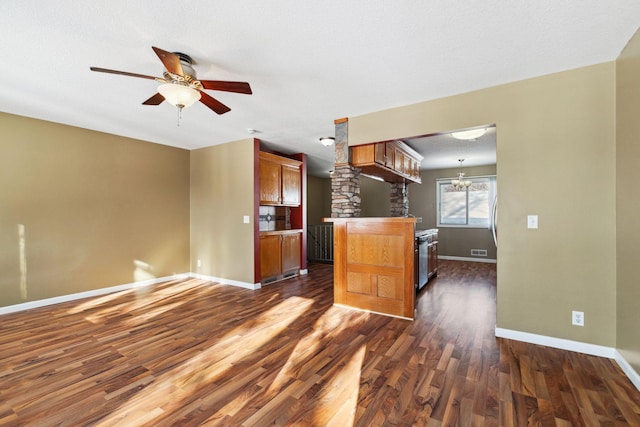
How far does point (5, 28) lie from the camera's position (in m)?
1.98

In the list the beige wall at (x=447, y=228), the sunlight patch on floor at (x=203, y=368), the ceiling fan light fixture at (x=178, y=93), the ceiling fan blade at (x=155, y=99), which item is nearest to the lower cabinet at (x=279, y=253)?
the sunlight patch on floor at (x=203, y=368)

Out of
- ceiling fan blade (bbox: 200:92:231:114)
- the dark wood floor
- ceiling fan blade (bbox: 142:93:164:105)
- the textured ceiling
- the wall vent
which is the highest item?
the textured ceiling

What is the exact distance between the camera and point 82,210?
14.0 ft

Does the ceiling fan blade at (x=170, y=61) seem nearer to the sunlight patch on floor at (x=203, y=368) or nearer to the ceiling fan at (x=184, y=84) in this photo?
the ceiling fan at (x=184, y=84)

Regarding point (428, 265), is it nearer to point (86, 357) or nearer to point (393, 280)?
point (393, 280)

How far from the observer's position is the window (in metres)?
7.28

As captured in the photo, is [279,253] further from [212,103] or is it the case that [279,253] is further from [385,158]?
[212,103]

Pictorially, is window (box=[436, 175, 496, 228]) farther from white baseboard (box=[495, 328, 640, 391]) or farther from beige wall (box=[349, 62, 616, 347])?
white baseboard (box=[495, 328, 640, 391])

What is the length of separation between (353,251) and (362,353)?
4.65ft

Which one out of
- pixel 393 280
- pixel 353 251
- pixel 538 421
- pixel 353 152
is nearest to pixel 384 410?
pixel 538 421

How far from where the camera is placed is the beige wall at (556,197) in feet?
8.00

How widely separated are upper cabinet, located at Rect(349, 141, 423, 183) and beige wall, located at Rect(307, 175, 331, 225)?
4.14 metres

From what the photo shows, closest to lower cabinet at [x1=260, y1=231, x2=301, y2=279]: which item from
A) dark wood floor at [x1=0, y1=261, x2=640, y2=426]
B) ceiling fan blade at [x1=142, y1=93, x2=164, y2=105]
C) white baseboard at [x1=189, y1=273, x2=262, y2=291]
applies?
white baseboard at [x1=189, y1=273, x2=262, y2=291]

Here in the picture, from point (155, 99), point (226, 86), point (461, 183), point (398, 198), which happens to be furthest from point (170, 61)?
point (461, 183)
